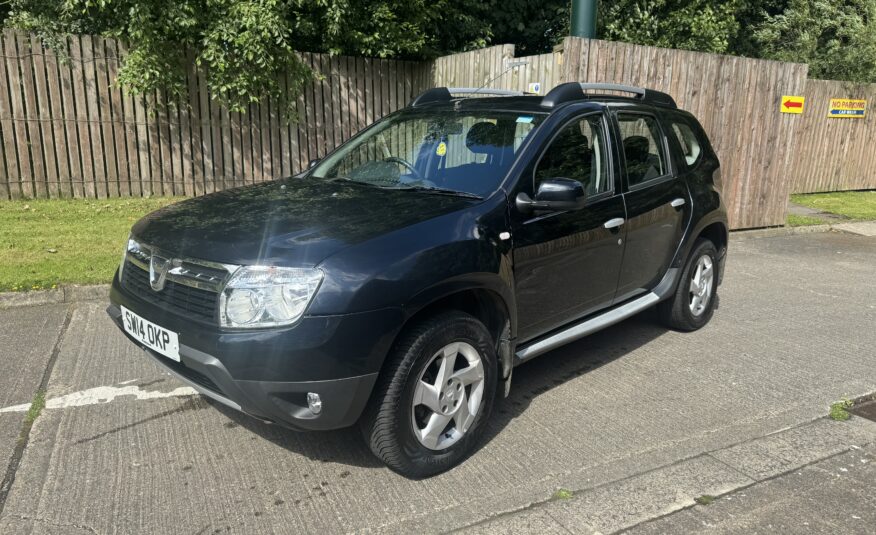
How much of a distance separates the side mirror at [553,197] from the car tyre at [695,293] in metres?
A: 2.03

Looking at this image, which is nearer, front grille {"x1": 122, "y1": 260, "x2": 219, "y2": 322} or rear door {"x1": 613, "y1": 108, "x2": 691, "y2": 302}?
front grille {"x1": 122, "y1": 260, "x2": 219, "y2": 322}

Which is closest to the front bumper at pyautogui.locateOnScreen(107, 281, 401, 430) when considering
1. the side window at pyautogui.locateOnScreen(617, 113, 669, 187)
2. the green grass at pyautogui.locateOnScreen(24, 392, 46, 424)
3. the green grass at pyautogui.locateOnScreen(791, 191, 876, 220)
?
the green grass at pyautogui.locateOnScreen(24, 392, 46, 424)

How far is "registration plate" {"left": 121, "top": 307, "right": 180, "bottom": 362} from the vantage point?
2.91m

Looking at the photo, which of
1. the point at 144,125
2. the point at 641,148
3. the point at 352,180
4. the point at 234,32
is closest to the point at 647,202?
the point at 641,148

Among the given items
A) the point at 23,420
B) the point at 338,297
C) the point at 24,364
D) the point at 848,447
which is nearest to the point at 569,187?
the point at 338,297

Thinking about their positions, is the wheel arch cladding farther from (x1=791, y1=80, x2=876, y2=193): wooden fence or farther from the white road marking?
(x1=791, y1=80, x2=876, y2=193): wooden fence

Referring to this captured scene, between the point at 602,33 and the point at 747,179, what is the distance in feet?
15.1

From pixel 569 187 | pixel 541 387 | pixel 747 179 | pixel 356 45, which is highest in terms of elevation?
pixel 356 45

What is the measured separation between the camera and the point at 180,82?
883cm

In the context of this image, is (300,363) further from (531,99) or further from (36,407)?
(531,99)

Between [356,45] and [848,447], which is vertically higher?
[356,45]

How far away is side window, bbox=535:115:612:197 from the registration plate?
2.02 m

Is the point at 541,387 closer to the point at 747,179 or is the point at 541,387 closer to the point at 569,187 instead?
the point at 569,187

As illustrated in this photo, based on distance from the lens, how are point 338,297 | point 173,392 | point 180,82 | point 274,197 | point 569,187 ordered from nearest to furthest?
point 338,297 → point 569,187 → point 274,197 → point 173,392 → point 180,82
